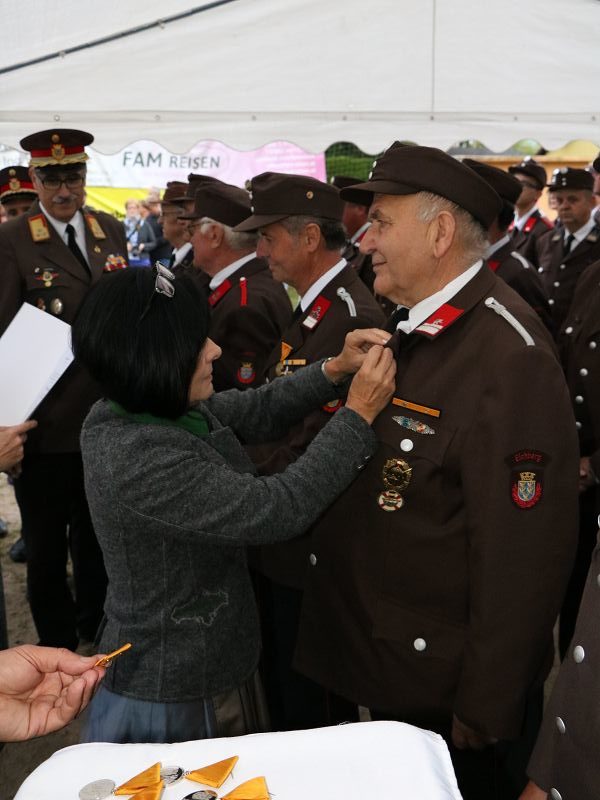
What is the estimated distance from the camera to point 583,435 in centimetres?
340

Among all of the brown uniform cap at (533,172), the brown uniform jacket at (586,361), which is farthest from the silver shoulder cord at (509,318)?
the brown uniform cap at (533,172)

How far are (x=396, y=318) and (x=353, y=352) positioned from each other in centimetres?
17

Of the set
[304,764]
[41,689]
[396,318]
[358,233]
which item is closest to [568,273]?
[358,233]

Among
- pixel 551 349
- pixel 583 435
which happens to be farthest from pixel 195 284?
pixel 583 435

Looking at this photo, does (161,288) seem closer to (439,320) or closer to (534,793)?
(439,320)

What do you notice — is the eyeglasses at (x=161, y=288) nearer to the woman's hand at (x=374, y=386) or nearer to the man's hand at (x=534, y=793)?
the woman's hand at (x=374, y=386)

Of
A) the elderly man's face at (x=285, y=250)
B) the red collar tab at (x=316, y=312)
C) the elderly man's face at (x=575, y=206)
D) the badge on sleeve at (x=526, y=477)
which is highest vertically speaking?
the elderly man's face at (x=575, y=206)

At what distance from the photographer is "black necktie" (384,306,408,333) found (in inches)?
82.4

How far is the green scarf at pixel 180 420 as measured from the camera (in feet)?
5.45

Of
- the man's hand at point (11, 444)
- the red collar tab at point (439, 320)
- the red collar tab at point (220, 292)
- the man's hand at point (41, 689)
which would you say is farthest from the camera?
the red collar tab at point (220, 292)

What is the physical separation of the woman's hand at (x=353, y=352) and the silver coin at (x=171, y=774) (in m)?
1.31

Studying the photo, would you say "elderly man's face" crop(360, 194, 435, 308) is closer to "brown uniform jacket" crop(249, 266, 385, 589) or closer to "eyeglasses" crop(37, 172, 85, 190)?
"brown uniform jacket" crop(249, 266, 385, 589)

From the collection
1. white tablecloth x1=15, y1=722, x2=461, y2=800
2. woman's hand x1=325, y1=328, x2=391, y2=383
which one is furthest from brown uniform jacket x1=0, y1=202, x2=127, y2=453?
white tablecloth x1=15, y1=722, x2=461, y2=800

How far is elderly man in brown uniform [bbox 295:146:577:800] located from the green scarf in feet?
1.52
